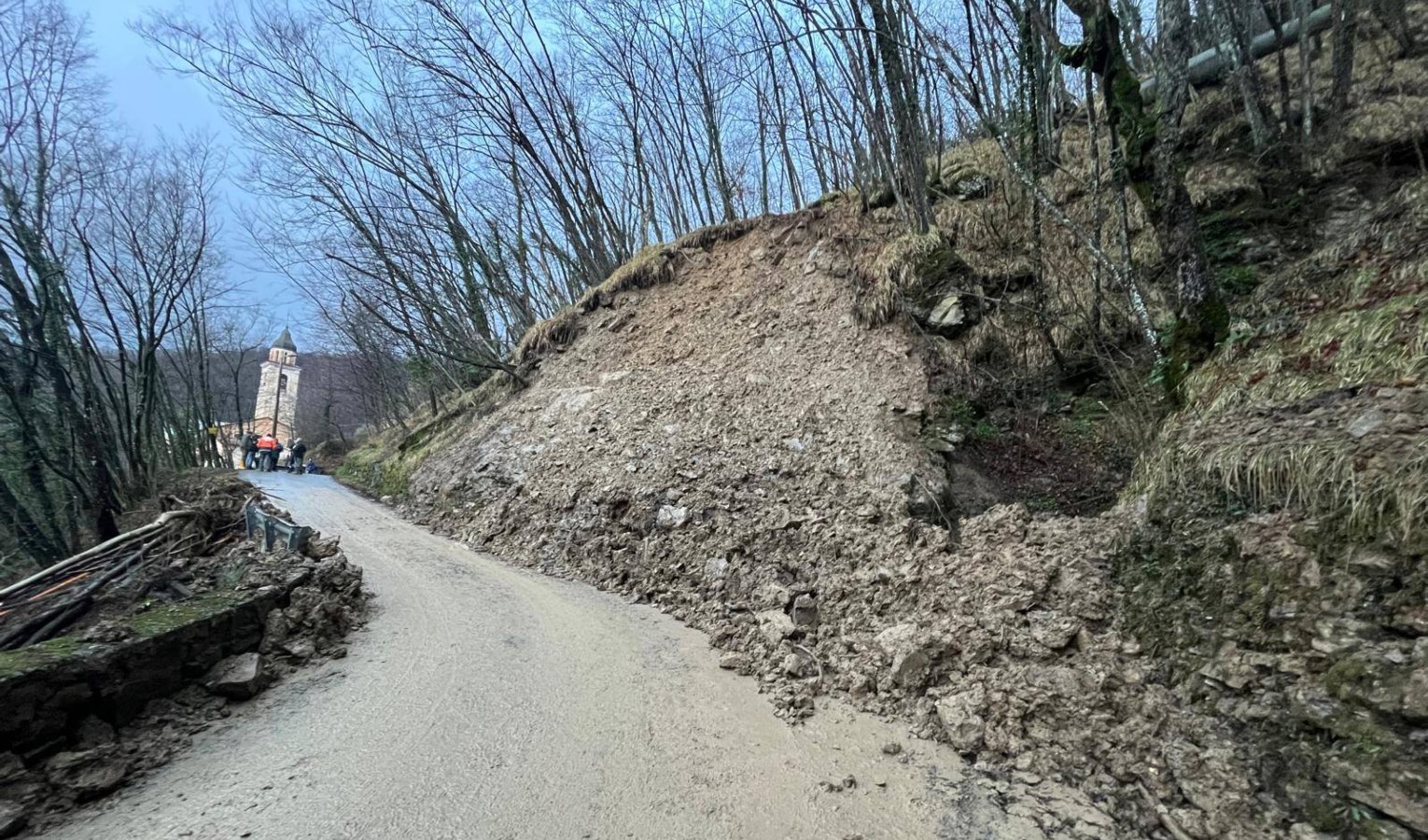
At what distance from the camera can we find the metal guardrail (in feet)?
20.8

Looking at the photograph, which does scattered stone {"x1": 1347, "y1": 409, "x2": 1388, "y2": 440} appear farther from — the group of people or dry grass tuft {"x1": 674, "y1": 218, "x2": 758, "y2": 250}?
the group of people

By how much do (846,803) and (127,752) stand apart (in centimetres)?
414

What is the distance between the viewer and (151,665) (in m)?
3.92

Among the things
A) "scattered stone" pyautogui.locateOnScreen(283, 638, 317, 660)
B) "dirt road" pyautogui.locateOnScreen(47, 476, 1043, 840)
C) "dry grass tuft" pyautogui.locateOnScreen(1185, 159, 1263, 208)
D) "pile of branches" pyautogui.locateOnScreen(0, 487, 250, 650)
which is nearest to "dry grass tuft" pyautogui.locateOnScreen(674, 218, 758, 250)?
"dry grass tuft" pyautogui.locateOnScreen(1185, 159, 1263, 208)

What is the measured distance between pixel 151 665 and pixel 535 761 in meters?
2.71

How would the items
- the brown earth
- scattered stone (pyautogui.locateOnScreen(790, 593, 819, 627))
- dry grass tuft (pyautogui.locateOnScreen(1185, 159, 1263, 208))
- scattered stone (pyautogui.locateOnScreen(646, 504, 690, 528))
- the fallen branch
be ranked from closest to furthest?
1. the brown earth
2. the fallen branch
3. scattered stone (pyautogui.locateOnScreen(790, 593, 819, 627))
4. dry grass tuft (pyautogui.locateOnScreen(1185, 159, 1263, 208))
5. scattered stone (pyautogui.locateOnScreen(646, 504, 690, 528))

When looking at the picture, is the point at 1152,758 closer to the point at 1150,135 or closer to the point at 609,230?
the point at 1150,135

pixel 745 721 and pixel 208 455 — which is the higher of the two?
pixel 208 455

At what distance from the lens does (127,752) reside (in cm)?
351

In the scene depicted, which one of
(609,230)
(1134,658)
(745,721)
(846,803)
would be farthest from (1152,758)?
(609,230)

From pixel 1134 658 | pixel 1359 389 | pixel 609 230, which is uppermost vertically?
pixel 609 230

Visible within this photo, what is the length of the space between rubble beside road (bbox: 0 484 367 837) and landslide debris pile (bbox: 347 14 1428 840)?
3.05 meters

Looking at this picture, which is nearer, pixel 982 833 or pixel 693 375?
pixel 982 833

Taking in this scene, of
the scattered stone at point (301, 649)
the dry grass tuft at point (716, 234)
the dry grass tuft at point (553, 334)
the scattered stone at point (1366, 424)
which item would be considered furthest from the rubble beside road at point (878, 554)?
the scattered stone at point (301, 649)
